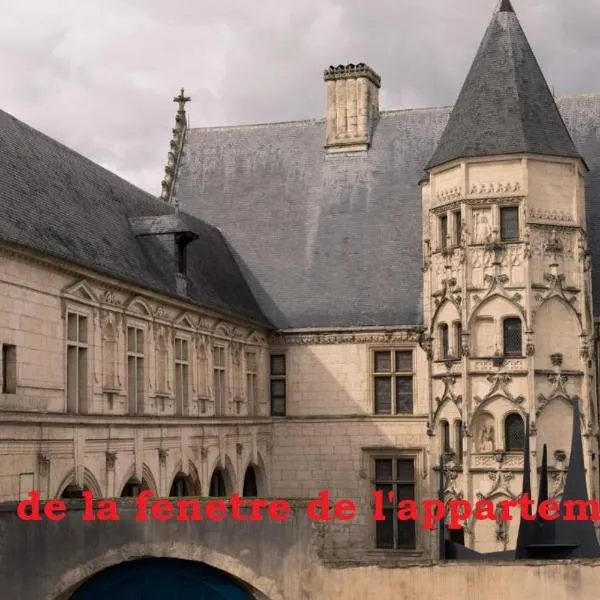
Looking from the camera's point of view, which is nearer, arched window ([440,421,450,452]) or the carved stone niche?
the carved stone niche

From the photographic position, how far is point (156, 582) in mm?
11859

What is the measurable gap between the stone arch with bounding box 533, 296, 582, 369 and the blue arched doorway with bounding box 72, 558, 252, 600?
11622 millimetres

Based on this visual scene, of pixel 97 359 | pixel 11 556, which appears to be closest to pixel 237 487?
pixel 97 359

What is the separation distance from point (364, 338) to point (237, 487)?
14.1 feet

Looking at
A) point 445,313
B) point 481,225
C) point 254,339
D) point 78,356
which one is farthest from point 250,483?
point 78,356

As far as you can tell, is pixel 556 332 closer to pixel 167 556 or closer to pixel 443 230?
pixel 443 230

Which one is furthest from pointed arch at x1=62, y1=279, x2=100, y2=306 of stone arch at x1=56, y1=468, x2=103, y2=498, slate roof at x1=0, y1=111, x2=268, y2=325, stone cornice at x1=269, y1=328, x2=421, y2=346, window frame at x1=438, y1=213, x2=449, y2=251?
stone cornice at x1=269, y1=328, x2=421, y2=346

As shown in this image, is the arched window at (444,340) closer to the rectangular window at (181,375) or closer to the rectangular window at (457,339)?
the rectangular window at (457,339)

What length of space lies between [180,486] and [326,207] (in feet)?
28.3

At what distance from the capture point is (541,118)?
74.8ft

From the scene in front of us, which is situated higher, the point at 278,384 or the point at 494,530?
the point at 278,384

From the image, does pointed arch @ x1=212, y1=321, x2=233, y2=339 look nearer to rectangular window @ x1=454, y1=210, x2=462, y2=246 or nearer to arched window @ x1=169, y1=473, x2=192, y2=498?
arched window @ x1=169, y1=473, x2=192, y2=498

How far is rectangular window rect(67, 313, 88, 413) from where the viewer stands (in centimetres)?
1702

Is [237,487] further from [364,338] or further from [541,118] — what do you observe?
[541,118]
